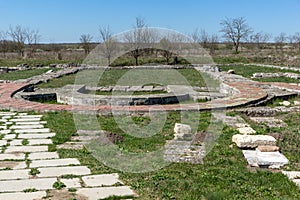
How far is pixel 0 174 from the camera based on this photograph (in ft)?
13.8

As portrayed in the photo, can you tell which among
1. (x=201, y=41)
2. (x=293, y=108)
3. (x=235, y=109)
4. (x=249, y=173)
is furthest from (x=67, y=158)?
(x=201, y=41)

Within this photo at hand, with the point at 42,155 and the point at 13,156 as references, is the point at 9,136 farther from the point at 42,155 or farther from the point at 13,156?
the point at 42,155

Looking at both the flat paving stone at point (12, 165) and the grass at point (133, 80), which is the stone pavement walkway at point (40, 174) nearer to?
the flat paving stone at point (12, 165)

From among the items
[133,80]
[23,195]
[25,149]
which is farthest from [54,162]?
[133,80]

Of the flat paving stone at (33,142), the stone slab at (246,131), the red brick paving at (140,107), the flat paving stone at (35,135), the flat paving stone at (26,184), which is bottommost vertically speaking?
the flat paving stone at (26,184)

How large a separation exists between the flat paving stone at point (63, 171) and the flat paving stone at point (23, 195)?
0.51 meters

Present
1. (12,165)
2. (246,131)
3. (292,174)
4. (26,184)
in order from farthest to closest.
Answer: (246,131) < (12,165) < (292,174) < (26,184)

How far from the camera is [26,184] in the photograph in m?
3.86

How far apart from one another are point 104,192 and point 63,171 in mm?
851

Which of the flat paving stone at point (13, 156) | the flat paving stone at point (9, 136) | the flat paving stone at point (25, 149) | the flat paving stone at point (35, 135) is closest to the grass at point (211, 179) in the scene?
the flat paving stone at point (25, 149)

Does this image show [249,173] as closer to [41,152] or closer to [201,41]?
[41,152]

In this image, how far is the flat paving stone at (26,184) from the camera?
148 inches

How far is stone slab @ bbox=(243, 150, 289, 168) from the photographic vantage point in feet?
14.6

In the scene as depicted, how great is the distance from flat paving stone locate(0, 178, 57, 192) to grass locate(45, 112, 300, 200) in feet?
1.98
